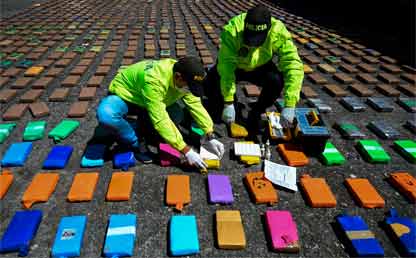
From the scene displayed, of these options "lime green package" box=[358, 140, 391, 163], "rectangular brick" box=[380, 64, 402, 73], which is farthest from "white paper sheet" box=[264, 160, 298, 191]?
"rectangular brick" box=[380, 64, 402, 73]

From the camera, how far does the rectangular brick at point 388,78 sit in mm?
5508

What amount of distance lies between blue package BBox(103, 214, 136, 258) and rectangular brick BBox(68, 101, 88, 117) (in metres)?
2.17

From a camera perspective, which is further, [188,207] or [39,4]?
[39,4]

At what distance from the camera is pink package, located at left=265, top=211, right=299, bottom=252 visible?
252 cm

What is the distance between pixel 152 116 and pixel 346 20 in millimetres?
8815

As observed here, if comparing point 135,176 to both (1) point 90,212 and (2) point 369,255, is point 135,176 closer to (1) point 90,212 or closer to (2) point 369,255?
(1) point 90,212

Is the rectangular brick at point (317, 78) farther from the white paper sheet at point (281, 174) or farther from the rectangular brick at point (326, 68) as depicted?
the white paper sheet at point (281, 174)

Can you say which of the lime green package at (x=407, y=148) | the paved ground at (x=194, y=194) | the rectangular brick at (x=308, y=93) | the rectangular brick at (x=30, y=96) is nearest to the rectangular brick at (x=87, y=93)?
the paved ground at (x=194, y=194)

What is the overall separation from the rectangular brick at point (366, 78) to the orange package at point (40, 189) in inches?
201

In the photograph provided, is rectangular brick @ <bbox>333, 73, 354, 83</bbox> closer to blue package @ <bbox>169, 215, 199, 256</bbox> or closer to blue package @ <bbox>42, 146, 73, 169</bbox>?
blue package @ <bbox>169, 215, 199, 256</bbox>

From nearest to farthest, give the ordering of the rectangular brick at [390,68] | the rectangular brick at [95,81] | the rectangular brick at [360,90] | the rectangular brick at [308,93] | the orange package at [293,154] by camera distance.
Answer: the orange package at [293,154] → the rectangular brick at [308,93] → the rectangular brick at [360,90] → the rectangular brick at [95,81] → the rectangular brick at [390,68]

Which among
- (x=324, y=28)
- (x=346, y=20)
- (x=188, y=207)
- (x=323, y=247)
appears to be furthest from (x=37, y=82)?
(x=346, y=20)

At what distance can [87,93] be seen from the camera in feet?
16.2

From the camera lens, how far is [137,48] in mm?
7234
